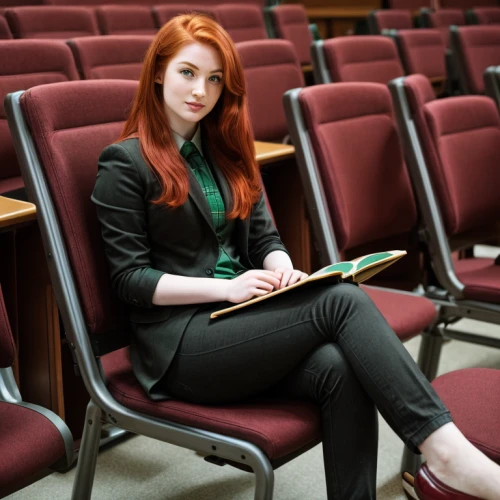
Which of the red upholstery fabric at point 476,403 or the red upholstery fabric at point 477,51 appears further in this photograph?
the red upholstery fabric at point 477,51

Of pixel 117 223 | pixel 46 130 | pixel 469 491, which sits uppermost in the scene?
pixel 46 130

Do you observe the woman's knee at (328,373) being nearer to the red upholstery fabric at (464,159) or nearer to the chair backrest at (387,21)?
the red upholstery fabric at (464,159)

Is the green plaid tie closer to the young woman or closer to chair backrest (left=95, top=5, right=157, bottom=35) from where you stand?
the young woman

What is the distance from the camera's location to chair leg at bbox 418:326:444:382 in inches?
77.9

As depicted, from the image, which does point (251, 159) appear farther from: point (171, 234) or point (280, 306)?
point (280, 306)

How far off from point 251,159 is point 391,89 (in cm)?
71

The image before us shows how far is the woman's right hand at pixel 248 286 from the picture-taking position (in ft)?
4.23

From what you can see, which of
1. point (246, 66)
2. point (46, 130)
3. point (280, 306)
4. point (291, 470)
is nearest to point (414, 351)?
point (291, 470)

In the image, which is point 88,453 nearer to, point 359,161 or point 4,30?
point 359,161

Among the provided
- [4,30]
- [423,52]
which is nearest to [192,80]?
[4,30]

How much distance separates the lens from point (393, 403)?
3.92 feet

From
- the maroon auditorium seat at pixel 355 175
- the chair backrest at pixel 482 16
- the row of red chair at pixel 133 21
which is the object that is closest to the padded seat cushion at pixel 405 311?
the maroon auditorium seat at pixel 355 175

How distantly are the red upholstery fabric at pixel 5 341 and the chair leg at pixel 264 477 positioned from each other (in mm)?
423

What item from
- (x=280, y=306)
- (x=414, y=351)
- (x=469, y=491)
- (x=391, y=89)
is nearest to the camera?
(x=469, y=491)
